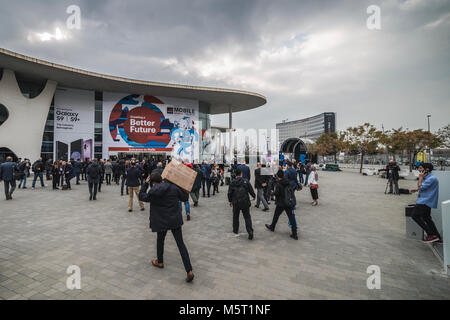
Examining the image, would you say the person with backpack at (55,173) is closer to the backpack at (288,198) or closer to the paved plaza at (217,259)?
the paved plaza at (217,259)

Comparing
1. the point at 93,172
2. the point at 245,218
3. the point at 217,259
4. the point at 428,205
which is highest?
the point at 93,172

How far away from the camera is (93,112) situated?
27062 mm

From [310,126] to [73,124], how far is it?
13270 cm

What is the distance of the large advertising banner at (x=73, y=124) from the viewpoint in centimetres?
2484

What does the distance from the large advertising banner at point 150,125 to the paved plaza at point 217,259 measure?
2207 cm

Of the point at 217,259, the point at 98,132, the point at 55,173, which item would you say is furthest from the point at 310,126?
the point at 217,259

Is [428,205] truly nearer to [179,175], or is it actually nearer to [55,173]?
[179,175]

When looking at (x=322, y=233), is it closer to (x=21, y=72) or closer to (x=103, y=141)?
(x=103, y=141)

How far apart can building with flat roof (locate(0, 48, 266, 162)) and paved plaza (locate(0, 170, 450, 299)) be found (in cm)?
1971

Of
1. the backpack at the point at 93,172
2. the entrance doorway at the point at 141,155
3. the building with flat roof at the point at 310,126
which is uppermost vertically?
the building with flat roof at the point at 310,126

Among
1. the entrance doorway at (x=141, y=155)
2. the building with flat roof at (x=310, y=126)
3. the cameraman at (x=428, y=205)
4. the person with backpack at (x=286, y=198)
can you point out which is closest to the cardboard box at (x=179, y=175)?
the person with backpack at (x=286, y=198)

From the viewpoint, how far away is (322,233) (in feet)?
18.2
